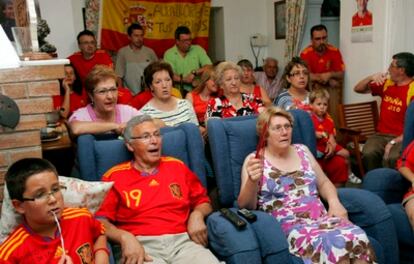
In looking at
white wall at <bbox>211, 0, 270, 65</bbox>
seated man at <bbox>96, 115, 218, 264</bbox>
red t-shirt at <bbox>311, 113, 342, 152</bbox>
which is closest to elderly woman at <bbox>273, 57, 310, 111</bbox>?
red t-shirt at <bbox>311, 113, 342, 152</bbox>

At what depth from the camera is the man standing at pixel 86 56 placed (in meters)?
4.28

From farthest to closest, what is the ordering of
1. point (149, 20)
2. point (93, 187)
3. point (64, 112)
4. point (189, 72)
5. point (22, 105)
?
point (149, 20) → point (189, 72) → point (64, 112) → point (22, 105) → point (93, 187)

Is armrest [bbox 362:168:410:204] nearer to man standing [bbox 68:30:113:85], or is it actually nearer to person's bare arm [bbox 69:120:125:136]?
person's bare arm [bbox 69:120:125:136]

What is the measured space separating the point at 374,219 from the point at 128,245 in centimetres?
116

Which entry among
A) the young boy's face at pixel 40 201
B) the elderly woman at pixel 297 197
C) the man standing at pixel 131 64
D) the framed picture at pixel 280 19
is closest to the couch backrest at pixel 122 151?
the elderly woman at pixel 297 197

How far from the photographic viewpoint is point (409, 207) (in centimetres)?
215

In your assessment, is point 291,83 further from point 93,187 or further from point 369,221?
point 93,187

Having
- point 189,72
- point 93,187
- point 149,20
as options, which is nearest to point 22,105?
point 93,187

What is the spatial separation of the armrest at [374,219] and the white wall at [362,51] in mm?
2151

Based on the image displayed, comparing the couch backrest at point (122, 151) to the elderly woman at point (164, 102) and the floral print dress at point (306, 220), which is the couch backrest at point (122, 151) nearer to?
the floral print dress at point (306, 220)

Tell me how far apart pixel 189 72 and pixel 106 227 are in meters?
3.20

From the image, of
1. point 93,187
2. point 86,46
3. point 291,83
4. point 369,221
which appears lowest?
point 369,221

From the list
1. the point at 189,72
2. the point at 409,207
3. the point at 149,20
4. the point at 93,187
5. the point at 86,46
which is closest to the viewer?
the point at 93,187

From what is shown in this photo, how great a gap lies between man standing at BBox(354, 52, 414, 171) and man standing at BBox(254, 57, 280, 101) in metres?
1.84
